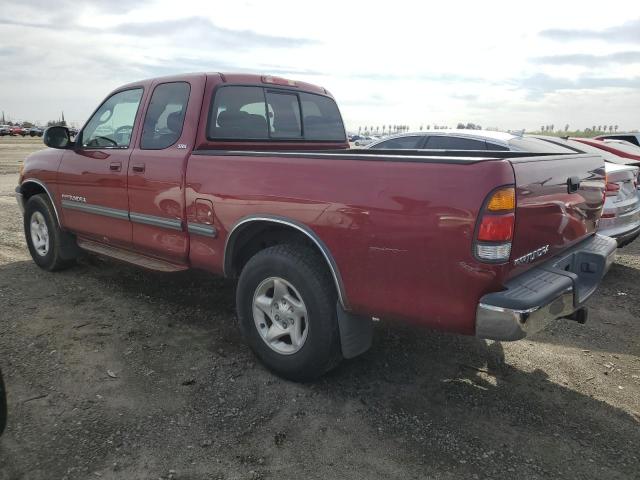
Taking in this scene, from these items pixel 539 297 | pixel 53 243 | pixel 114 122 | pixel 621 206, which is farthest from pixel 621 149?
pixel 53 243

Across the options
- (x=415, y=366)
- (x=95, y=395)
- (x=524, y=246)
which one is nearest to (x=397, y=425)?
(x=415, y=366)

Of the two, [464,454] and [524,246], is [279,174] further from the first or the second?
[464,454]

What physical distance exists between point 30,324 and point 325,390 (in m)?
2.62

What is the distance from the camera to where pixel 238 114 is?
419 cm

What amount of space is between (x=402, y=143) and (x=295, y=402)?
5382mm

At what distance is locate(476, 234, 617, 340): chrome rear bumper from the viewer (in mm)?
2449

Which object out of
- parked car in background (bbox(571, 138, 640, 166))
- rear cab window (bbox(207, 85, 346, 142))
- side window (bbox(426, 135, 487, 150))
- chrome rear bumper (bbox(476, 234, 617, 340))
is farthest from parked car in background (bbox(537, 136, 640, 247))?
rear cab window (bbox(207, 85, 346, 142))

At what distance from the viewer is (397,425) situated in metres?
2.93

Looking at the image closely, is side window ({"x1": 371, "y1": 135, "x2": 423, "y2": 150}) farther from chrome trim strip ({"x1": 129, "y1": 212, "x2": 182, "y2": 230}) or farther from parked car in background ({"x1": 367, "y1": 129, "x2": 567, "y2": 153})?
chrome trim strip ({"x1": 129, "y1": 212, "x2": 182, "y2": 230})

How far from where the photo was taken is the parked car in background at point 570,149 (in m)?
5.51

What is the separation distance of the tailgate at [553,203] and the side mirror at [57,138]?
4.35m

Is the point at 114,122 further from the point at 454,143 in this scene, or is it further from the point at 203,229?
the point at 454,143

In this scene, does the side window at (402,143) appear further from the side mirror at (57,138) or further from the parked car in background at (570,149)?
the side mirror at (57,138)

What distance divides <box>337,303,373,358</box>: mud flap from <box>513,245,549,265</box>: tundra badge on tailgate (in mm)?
990
